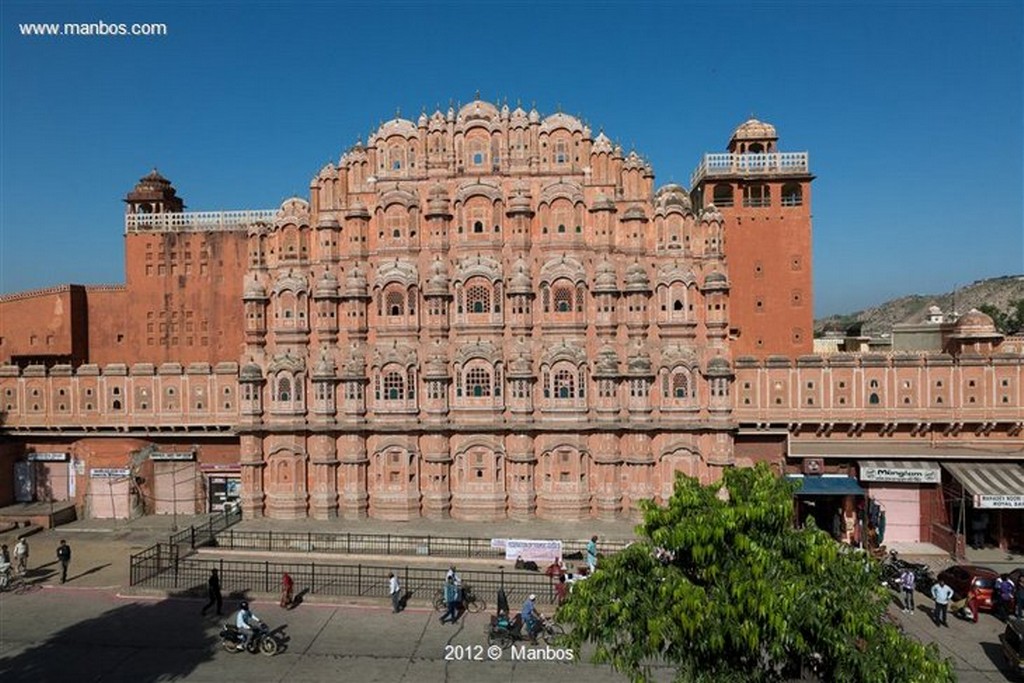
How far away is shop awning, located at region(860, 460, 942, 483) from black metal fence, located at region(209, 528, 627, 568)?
12.0 meters

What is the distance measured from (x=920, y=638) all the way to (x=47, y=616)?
95.5ft

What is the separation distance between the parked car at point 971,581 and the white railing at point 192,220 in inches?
1518

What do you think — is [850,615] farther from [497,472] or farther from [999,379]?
[999,379]

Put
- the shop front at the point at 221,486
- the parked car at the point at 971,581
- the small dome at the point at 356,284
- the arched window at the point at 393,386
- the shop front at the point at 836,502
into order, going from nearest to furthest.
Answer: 1. the parked car at the point at 971,581
2. the shop front at the point at 836,502
3. the arched window at the point at 393,386
4. the small dome at the point at 356,284
5. the shop front at the point at 221,486

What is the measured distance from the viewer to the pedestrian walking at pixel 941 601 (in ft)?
74.6

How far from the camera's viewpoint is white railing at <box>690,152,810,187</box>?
3869 cm

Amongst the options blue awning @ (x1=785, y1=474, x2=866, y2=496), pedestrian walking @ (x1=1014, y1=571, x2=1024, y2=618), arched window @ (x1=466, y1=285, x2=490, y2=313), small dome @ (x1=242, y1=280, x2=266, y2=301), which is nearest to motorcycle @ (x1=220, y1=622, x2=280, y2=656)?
arched window @ (x1=466, y1=285, x2=490, y2=313)

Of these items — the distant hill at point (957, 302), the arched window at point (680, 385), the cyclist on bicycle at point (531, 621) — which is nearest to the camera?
the cyclist on bicycle at point (531, 621)

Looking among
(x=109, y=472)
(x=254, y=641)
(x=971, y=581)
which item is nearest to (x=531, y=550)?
(x=254, y=641)

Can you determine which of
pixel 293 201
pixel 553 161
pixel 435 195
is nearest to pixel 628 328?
pixel 553 161

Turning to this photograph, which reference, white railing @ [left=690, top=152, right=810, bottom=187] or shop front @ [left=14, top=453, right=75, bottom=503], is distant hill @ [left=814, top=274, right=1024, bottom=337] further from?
shop front @ [left=14, top=453, right=75, bottom=503]

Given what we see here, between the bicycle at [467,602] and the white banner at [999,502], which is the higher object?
the white banner at [999,502]

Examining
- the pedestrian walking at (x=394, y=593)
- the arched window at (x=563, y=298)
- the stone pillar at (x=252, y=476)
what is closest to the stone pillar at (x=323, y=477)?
the stone pillar at (x=252, y=476)

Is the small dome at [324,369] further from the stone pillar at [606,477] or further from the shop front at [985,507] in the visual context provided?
the shop front at [985,507]
